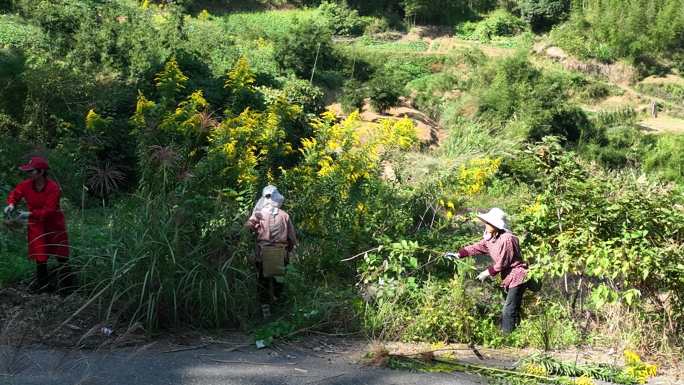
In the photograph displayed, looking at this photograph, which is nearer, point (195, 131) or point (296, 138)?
point (195, 131)

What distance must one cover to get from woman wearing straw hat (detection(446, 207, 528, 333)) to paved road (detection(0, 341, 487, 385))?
5.78ft

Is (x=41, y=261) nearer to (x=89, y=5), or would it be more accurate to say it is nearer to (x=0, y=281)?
(x=0, y=281)

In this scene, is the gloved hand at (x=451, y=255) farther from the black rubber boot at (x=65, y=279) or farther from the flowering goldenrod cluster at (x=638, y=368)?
the black rubber boot at (x=65, y=279)

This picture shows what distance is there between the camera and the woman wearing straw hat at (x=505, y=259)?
7.21 meters

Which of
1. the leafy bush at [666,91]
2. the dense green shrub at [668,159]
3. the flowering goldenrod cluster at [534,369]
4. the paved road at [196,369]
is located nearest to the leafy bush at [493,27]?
the leafy bush at [666,91]

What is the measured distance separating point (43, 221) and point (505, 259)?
458 cm

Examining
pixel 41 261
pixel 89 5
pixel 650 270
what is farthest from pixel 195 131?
pixel 89 5

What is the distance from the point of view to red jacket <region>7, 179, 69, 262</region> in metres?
6.89

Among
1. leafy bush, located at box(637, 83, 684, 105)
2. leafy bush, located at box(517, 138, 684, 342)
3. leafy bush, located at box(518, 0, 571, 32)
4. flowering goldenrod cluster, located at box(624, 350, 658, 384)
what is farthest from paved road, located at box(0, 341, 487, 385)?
leafy bush, located at box(518, 0, 571, 32)

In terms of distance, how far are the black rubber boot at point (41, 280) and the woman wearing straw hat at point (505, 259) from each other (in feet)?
13.3

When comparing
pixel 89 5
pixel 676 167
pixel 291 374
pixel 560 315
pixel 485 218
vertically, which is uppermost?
pixel 89 5

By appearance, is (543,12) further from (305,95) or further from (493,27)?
(305,95)

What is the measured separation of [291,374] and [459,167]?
531 centimetres

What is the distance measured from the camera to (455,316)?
7.11 meters
